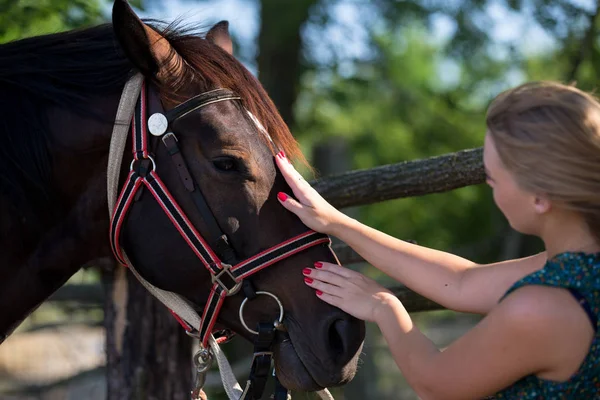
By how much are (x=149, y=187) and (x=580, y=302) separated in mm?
1392

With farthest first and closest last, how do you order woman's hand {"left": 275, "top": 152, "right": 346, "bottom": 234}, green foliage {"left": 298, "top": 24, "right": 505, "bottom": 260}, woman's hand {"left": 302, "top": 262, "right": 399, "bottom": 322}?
green foliage {"left": 298, "top": 24, "right": 505, "bottom": 260}, woman's hand {"left": 275, "top": 152, "right": 346, "bottom": 234}, woman's hand {"left": 302, "top": 262, "right": 399, "bottom": 322}

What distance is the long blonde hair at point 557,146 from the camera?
164cm

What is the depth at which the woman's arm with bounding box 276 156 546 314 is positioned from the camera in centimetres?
212

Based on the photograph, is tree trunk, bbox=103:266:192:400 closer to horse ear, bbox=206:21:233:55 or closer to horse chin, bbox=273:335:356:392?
horse ear, bbox=206:21:233:55

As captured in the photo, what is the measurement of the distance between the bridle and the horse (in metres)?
0.01

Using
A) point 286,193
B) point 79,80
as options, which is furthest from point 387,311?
point 79,80

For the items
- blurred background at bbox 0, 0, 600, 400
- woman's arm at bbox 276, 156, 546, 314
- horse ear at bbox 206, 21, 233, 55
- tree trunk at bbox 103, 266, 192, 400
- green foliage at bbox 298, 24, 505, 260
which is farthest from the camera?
green foliage at bbox 298, 24, 505, 260

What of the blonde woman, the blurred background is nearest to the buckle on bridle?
the blonde woman

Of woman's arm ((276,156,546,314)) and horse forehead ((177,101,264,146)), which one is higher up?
horse forehead ((177,101,264,146))

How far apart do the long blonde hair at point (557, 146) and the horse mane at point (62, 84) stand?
1.01 metres

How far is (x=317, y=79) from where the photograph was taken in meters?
8.72

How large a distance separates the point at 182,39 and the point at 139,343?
180cm

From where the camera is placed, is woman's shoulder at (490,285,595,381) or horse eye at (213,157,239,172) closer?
woman's shoulder at (490,285,595,381)

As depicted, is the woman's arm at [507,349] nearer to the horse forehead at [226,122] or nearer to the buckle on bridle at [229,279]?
the buckle on bridle at [229,279]
